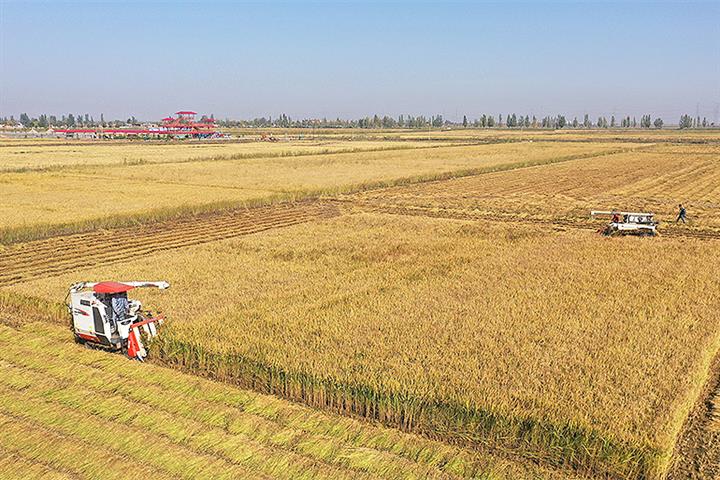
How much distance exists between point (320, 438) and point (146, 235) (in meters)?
20.5

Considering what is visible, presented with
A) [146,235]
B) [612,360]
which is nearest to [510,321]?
[612,360]

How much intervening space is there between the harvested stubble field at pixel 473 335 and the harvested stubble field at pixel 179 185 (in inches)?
391

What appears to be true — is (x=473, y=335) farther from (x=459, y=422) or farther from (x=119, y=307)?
(x=119, y=307)

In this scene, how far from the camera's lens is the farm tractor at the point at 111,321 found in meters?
13.0

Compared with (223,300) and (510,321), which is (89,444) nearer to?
(223,300)

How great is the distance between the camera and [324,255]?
74.4 feet

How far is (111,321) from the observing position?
13.2 meters

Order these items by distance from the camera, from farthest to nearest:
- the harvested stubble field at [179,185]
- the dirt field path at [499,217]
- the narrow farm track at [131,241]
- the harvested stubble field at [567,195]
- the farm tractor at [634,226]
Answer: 1. the harvested stubble field at [567,195]
2. the harvested stubble field at [179,185]
3. the dirt field path at [499,217]
4. the farm tractor at [634,226]
5. the narrow farm track at [131,241]

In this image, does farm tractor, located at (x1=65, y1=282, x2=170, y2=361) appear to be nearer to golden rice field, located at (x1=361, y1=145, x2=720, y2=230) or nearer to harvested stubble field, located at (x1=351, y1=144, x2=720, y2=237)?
harvested stubble field, located at (x1=351, y1=144, x2=720, y2=237)

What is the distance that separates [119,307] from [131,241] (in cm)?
1416

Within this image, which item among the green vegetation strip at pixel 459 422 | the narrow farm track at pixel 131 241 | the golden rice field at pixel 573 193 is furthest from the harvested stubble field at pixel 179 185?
the green vegetation strip at pixel 459 422

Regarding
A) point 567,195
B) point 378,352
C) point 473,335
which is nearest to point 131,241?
point 378,352

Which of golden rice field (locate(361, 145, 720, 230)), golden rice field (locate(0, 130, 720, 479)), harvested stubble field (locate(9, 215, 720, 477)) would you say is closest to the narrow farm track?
golden rice field (locate(0, 130, 720, 479))

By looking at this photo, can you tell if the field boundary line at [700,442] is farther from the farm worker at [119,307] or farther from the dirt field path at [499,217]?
the dirt field path at [499,217]
